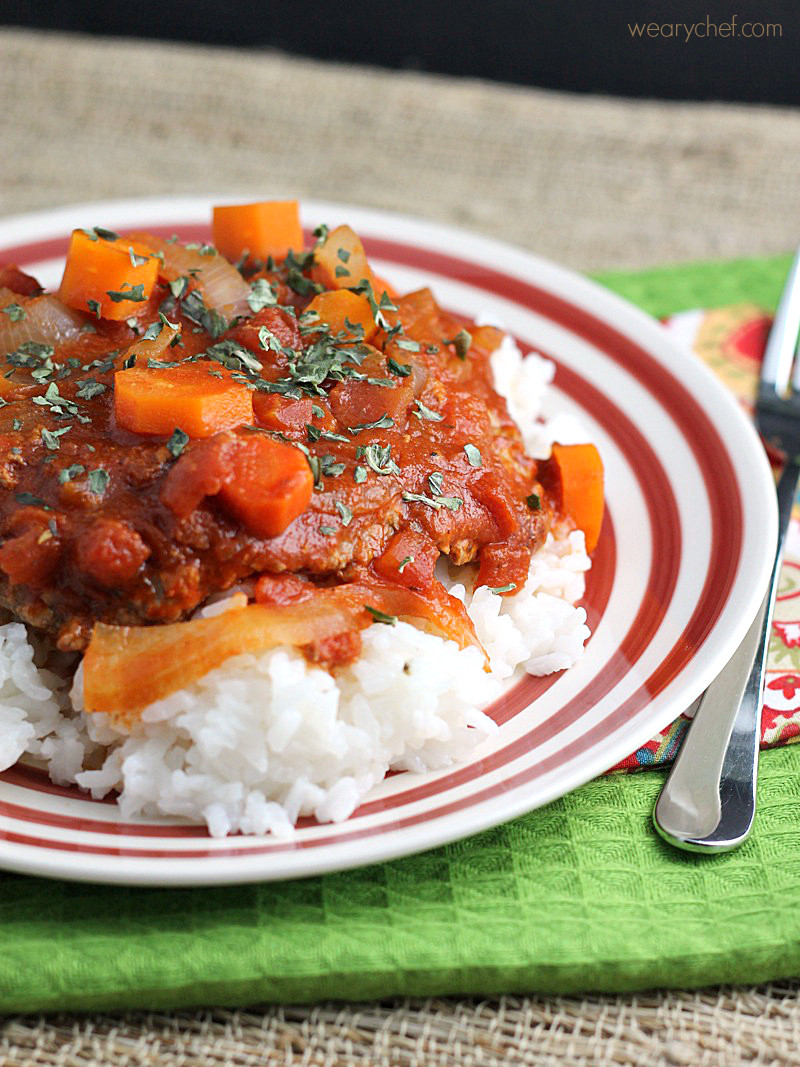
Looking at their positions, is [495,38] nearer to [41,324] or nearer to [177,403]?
[41,324]

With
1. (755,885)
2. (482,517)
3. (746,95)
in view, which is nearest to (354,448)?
(482,517)

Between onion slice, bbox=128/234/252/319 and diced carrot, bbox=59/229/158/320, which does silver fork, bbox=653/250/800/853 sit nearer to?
onion slice, bbox=128/234/252/319

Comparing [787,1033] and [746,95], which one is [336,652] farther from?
[746,95]

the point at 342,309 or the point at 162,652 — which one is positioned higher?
the point at 342,309

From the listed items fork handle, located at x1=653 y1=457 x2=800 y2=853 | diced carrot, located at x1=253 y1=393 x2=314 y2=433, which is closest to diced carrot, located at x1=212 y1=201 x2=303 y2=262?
diced carrot, located at x1=253 y1=393 x2=314 y2=433

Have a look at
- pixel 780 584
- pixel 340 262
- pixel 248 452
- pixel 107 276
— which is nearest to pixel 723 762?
pixel 780 584

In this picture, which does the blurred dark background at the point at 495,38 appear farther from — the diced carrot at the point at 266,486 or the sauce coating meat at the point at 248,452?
the diced carrot at the point at 266,486
